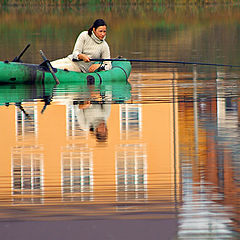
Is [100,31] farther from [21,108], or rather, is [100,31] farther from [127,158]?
[127,158]

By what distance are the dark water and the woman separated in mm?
718

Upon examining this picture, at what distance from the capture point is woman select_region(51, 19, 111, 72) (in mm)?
18547

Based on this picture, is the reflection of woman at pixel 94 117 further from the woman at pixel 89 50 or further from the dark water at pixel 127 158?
the woman at pixel 89 50

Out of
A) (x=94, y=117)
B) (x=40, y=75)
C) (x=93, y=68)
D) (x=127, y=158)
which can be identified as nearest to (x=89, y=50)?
(x=93, y=68)

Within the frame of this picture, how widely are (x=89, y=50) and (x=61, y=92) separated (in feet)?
5.59

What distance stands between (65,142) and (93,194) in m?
2.96

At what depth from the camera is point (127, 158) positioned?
33.2ft

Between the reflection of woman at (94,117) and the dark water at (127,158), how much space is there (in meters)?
0.02

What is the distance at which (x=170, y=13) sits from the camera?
57.2 meters

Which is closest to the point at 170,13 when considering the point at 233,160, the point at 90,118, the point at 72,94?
the point at 72,94

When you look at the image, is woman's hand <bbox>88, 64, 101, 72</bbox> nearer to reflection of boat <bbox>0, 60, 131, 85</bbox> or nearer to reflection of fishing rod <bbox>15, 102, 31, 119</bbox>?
reflection of boat <bbox>0, 60, 131, 85</bbox>

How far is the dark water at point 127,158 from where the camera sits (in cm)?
740

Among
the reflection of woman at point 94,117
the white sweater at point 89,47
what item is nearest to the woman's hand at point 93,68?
the white sweater at point 89,47

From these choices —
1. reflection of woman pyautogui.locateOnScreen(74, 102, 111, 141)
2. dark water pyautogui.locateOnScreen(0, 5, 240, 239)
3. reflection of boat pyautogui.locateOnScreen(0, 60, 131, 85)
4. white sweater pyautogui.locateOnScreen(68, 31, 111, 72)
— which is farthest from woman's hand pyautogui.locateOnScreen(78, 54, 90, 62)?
reflection of woman pyautogui.locateOnScreen(74, 102, 111, 141)
